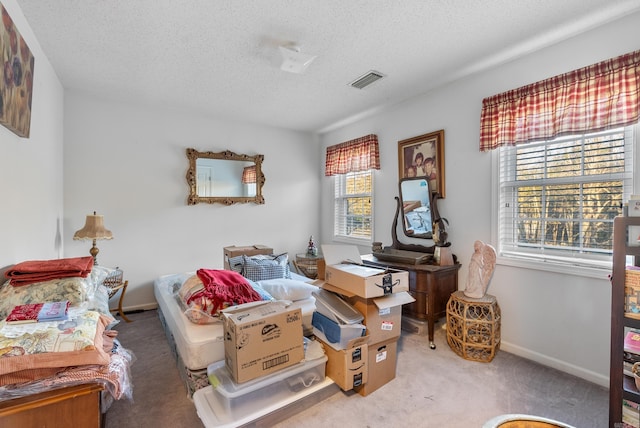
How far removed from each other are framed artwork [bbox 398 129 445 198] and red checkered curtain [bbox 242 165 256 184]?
7.09 ft

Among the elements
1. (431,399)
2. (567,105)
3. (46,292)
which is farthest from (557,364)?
(46,292)

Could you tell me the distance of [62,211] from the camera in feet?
10.7

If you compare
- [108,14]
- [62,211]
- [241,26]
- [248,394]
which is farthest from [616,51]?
[62,211]

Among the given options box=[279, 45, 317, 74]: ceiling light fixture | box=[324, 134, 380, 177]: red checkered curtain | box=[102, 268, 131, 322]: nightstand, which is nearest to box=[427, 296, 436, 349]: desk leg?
box=[324, 134, 380, 177]: red checkered curtain

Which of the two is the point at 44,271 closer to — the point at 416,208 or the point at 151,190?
the point at 151,190

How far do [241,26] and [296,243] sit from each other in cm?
334

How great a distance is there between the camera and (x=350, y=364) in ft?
6.30

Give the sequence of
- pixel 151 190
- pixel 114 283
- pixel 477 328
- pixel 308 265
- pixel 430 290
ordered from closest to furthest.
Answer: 1. pixel 477 328
2. pixel 430 290
3. pixel 114 283
4. pixel 151 190
5. pixel 308 265

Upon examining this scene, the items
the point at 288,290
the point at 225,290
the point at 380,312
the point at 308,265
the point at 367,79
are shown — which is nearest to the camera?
the point at 380,312

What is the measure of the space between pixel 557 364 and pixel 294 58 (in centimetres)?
317

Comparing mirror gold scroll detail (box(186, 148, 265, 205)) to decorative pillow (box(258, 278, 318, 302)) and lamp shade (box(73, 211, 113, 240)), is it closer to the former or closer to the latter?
lamp shade (box(73, 211, 113, 240))

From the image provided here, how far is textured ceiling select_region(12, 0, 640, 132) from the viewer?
1.97 meters

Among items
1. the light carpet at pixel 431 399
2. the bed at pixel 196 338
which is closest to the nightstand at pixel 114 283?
the bed at pixel 196 338

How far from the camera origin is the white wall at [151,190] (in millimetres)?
3439
